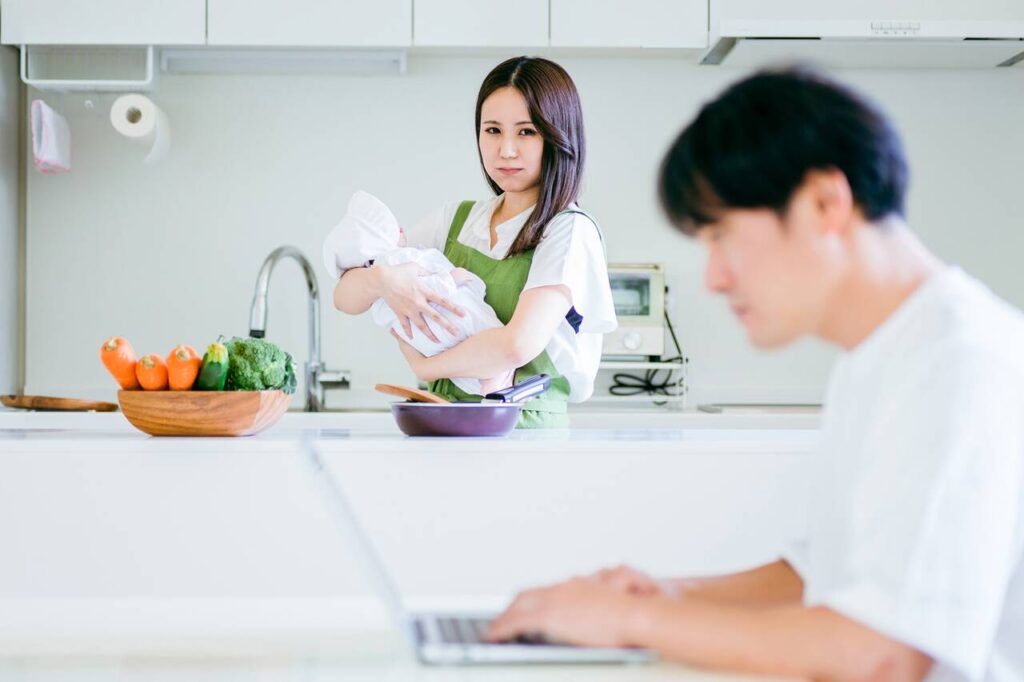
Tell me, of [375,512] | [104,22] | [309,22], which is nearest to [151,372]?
[375,512]

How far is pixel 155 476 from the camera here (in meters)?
1.47

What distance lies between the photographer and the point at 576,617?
74cm

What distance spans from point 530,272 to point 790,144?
1.00 metres

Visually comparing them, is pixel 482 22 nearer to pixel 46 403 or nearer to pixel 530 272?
pixel 530 272

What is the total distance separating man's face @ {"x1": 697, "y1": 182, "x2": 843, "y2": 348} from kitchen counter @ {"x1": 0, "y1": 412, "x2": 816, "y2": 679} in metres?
0.75

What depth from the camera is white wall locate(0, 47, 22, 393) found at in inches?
123

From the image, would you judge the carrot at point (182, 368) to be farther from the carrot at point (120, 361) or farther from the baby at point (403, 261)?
the baby at point (403, 261)

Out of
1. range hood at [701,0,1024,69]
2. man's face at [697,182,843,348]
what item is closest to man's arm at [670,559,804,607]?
man's face at [697,182,843,348]

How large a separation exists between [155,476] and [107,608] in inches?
25.4

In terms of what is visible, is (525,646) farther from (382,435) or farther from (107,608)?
(382,435)

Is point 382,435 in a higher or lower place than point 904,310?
lower

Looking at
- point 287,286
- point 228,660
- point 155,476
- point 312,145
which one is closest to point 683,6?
point 312,145

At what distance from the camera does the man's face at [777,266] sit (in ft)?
2.43

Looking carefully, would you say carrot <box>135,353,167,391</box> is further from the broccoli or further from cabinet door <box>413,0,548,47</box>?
cabinet door <box>413,0,548,47</box>
